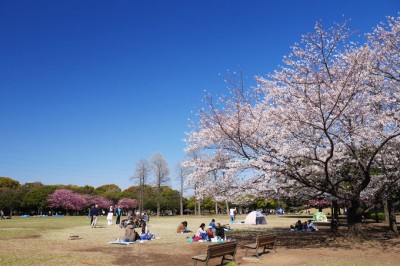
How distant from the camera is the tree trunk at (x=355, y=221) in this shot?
15.7 metres

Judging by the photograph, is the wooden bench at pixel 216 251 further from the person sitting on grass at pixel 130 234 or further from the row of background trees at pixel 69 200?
the row of background trees at pixel 69 200

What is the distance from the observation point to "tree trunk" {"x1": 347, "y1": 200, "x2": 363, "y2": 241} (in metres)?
15.7

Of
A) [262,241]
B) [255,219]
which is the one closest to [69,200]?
[255,219]

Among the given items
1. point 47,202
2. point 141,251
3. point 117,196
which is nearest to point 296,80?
point 141,251

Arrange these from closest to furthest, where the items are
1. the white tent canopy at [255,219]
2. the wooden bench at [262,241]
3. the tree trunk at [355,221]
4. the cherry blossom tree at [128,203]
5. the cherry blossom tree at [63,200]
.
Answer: the wooden bench at [262,241] < the tree trunk at [355,221] < the white tent canopy at [255,219] < the cherry blossom tree at [63,200] < the cherry blossom tree at [128,203]

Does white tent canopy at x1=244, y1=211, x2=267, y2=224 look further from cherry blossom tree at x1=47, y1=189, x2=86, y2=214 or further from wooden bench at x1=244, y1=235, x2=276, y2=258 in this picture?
cherry blossom tree at x1=47, y1=189, x2=86, y2=214

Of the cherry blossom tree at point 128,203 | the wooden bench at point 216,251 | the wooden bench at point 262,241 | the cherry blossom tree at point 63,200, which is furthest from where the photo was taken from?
the cherry blossom tree at point 128,203

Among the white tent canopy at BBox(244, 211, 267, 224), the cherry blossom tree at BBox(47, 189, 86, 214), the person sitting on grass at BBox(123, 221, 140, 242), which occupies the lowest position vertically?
the white tent canopy at BBox(244, 211, 267, 224)

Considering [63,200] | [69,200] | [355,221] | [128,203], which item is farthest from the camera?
[128,203]

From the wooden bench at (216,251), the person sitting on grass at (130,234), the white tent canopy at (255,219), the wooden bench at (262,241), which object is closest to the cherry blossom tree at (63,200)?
the white tent canopy at (255,219)

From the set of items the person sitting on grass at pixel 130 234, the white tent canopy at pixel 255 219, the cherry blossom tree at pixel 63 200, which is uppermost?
the cherry blossom tree at pixel 63 200

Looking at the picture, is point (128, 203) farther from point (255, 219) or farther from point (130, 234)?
point (130, 234)

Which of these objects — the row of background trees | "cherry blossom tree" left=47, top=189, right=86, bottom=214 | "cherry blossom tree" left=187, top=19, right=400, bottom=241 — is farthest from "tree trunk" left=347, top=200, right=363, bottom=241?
"cherry blossom tree" left=47, top=189, right=86, bottom=214

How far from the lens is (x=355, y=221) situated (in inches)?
631
